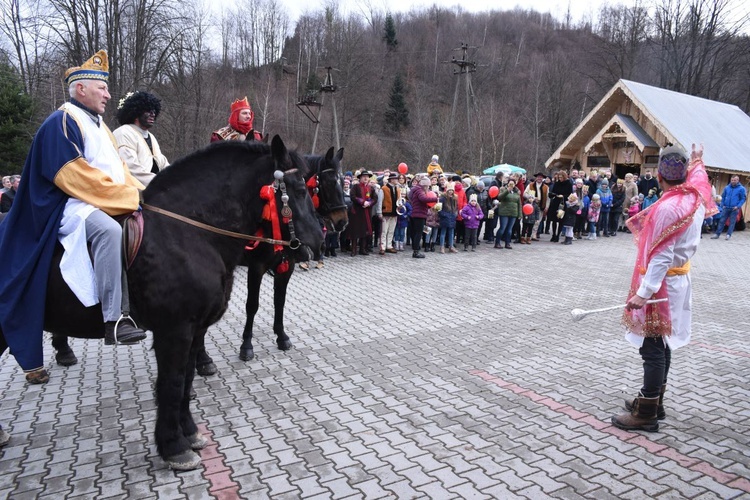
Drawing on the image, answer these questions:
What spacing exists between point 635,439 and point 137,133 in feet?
16.9

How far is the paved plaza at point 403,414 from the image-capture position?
131 inches

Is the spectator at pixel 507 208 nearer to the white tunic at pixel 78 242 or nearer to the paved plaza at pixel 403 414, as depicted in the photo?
the paved plaza at pixel 403 414

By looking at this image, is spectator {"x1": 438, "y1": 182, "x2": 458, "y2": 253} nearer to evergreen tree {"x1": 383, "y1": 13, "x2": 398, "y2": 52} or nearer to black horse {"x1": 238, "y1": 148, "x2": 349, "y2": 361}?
black horse {"x1": 238, "y1": 148, "x2": 349, "y2": 361}

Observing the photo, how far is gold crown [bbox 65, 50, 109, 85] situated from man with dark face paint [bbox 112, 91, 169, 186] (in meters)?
1.05

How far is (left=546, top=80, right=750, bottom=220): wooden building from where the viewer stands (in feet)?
67.8

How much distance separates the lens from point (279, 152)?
3.56m

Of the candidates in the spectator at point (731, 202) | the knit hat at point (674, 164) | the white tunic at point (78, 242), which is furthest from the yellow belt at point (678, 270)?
the spectator at point (731, 202)

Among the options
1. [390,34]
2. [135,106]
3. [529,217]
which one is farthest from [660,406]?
[390,34]

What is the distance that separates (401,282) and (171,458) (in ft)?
22.4

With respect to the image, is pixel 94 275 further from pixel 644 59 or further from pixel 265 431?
pixel 644 59

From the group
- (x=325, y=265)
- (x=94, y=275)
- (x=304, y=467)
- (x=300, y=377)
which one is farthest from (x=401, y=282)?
(x=94, y=275)

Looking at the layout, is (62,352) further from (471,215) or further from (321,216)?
(471,215)

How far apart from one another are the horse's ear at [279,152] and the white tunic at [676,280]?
2.96 meters

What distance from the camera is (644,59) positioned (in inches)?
1688
